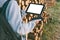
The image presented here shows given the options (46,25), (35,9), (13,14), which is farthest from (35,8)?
(46,25)

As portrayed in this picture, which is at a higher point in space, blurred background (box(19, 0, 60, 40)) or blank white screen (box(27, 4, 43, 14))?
blank white screen (box(27, 4, 43, 14))

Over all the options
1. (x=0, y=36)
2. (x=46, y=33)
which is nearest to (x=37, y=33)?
(x=46, y=33)

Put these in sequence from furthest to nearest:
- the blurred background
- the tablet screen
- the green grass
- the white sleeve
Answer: the green grass < the blurred background < the tablet screen < the white sleeve

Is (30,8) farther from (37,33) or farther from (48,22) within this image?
(48,22)

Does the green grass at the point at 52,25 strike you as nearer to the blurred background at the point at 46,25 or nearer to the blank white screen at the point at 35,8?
the blurred background at the point at 46,25

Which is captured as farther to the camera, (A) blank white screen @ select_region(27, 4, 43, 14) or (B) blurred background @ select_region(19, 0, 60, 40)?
(B) blurred background @ select_region(19, 0, 60, 40)

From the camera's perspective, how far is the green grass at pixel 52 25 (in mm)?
5127

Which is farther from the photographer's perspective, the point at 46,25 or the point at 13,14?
the point at 46,25

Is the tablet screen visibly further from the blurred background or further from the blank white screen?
the blurred background

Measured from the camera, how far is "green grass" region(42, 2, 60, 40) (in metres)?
5.13

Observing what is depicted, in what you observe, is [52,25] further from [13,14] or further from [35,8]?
[13,14]

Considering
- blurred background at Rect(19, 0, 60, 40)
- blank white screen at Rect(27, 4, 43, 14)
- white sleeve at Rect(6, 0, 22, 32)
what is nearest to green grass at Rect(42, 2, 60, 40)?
blurred background at Rect(19, 0, 60, 40)

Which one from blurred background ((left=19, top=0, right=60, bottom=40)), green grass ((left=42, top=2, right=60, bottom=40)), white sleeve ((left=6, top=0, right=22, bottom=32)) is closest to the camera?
white sleeve ((left=6, top=0, right=22, bottom=32))

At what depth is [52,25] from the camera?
575cm
